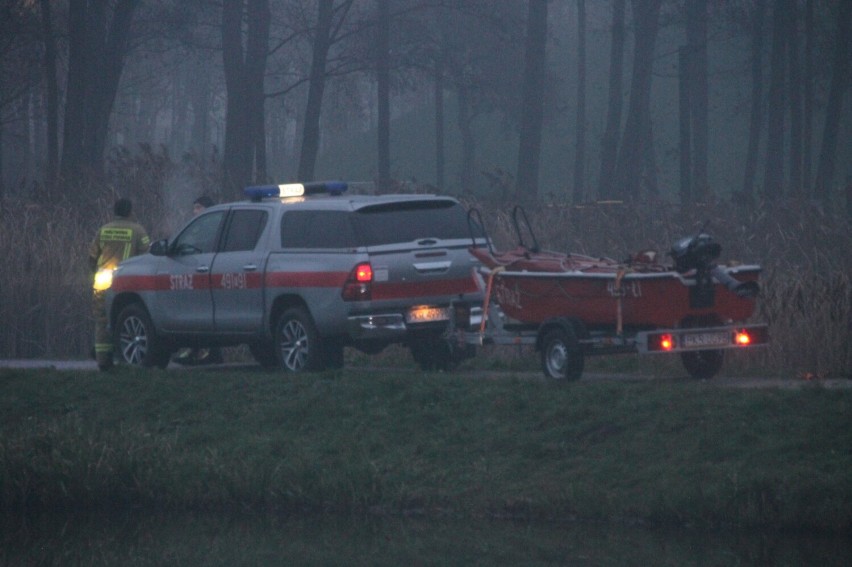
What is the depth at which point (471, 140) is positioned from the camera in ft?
201

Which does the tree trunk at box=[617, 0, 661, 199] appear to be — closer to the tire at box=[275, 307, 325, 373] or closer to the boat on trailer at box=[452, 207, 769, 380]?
the tire at box=[275, 307, 325, 373]

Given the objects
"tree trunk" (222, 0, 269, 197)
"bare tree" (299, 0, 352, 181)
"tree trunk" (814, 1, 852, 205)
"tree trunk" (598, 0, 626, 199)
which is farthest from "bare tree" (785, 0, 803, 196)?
"tree trunk" (222, 0, 269, 197)

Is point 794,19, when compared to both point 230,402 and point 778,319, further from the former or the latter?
point 230,402

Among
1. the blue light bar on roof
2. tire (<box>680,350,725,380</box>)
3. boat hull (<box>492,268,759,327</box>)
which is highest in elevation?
the blue light bar on roof

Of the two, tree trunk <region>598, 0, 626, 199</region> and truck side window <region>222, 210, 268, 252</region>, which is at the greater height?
tree trunk <region>598, 0, 626, 199</region>

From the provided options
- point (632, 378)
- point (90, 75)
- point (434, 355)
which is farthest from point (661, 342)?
point (90, 75)

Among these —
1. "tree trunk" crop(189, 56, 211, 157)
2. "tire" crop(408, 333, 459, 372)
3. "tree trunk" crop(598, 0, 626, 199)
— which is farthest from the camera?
→ "tree trunk" crop(189, 56, 211, 157)

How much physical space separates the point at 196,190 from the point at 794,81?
1762 cm

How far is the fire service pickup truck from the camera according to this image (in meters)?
15.0

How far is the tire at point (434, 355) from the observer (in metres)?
16.2

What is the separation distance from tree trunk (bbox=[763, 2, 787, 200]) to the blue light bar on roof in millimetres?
20793

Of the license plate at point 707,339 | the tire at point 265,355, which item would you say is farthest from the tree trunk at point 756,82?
the license plate at point 707,339

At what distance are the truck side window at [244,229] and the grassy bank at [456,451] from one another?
243 cm

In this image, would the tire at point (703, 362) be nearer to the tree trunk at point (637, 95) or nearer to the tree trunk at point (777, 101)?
the tree trunk at point (777, 101)
